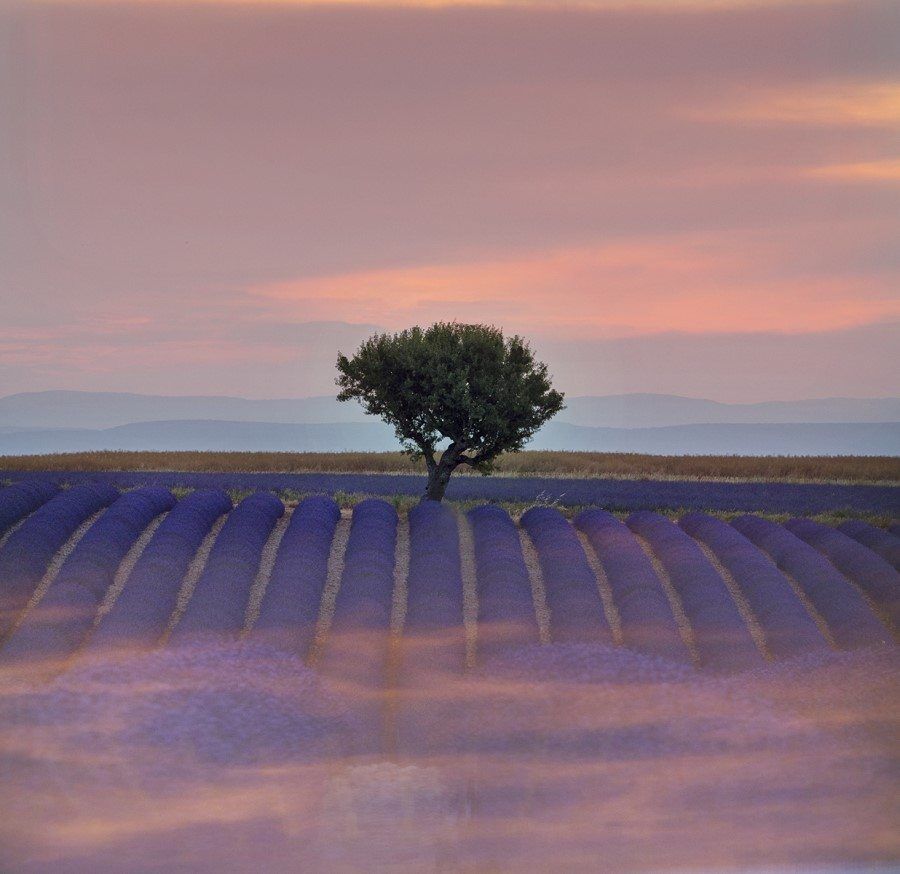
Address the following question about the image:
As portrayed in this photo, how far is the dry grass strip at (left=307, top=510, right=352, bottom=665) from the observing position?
54.6 ft

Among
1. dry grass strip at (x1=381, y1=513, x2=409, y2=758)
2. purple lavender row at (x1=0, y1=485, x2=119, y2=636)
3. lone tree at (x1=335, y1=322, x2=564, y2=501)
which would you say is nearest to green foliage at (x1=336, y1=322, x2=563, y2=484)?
lone tree at (x1=335, y1=322, x2=564, y2=501)

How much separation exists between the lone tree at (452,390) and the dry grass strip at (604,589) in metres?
5.34

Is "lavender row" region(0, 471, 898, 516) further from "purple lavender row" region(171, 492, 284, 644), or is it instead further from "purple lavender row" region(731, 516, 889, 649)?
"purple lavender row" region(171, 492, 284, 644)

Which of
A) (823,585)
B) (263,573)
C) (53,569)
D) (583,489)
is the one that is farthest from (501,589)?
(583,489)

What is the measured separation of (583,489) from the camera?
33562mm

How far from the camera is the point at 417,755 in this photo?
41.8 feet

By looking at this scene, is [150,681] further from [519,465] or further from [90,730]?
[519,465]

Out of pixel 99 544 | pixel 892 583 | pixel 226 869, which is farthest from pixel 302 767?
pixel 892 583

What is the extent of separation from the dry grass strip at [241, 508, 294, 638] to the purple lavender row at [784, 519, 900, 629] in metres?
10.3

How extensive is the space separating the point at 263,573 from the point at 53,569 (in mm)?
3868

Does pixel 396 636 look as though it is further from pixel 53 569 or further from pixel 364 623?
pixel 53 569

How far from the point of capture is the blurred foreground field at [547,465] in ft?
128

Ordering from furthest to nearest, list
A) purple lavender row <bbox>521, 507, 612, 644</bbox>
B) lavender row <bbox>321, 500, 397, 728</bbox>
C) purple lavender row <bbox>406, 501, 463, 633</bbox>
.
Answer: purple lavender row <bbox>406, 501, 463, 633</bbox> < purple lavender row <bbox>521, 507, 612, 644</bbox> < lavender row <bbox>321, 500, 397, 728</bbox>

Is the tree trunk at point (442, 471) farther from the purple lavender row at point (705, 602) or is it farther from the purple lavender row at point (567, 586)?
the purple lavender row at point (705, 602)
